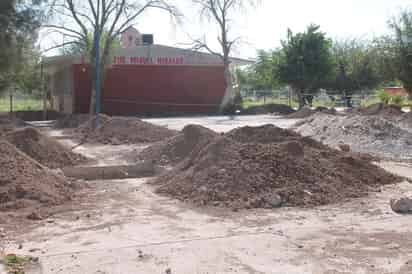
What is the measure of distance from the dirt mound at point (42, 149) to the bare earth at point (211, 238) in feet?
14.5

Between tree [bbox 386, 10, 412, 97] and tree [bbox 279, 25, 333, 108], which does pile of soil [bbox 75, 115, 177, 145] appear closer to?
Answer: tree [bbox 386, 10, 412, 97]

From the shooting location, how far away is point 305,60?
38562 millimetres

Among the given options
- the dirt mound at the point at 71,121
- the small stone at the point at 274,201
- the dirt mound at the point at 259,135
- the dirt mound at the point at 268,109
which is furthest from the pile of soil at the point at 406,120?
the dirt mound at the point at 268,109

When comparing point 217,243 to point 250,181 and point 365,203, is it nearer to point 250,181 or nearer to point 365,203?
point 250,181

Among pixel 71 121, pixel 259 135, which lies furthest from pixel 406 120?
pixel 71 121

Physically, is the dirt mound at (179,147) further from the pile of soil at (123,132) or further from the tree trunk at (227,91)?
the tree trunk at (227,91)

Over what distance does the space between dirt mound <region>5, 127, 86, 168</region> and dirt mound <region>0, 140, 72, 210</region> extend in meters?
3.09

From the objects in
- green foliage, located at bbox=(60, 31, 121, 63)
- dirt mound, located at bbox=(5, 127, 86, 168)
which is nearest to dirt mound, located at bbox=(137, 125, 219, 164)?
dirt mound, located at bbox=(5, 127, 86, 168)

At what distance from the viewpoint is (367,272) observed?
208 inches

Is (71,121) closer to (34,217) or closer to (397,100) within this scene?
(34,217)

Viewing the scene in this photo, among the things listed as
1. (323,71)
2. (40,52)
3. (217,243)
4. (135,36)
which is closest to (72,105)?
(40,52)

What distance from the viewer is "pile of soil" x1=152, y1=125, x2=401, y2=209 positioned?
28.1 feet

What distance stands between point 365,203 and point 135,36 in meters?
38.4

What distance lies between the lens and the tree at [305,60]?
38688 mm
